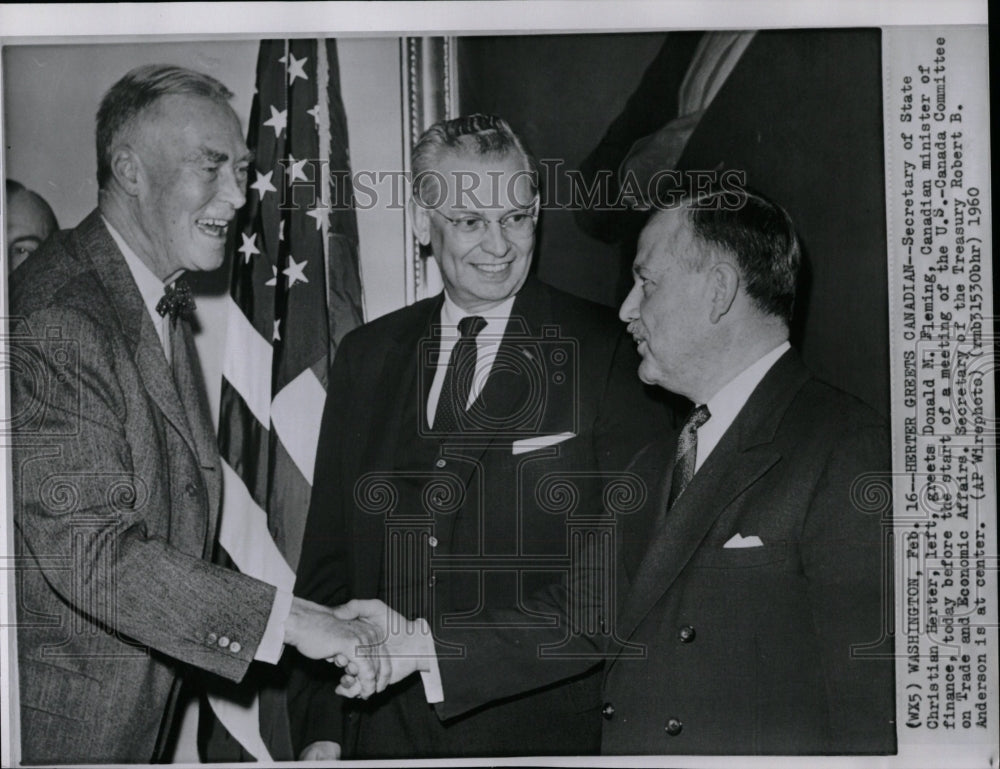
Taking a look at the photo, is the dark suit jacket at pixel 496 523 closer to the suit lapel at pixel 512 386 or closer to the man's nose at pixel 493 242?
the suit lapel at pixel 512 386

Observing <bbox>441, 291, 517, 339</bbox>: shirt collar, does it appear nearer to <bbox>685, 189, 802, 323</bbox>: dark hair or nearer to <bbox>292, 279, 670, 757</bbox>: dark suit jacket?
<bbox>292, 279, 670, 757</bbox>: dark suit jacket

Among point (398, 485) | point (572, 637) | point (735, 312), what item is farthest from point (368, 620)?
point (735, 312)

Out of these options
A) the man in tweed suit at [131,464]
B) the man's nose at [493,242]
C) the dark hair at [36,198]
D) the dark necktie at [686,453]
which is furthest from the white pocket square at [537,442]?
the dark hair at [36,198]

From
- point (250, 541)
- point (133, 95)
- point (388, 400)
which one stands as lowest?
point (250, 541)

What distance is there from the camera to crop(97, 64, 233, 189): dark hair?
270cm

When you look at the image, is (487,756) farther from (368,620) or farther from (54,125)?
(54,125)

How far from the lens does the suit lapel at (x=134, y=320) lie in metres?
2.67

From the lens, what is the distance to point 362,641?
2.68m

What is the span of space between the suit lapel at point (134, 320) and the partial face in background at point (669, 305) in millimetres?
1134

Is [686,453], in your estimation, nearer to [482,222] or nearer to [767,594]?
[767,594]

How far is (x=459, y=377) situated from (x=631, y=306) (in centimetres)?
46

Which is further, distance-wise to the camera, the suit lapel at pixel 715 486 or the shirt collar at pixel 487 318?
the shirt collar at pixel 487 318

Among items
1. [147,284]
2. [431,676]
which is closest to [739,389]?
[431,676]

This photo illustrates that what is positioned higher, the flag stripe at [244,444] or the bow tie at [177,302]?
the bow tie at [177,302]
